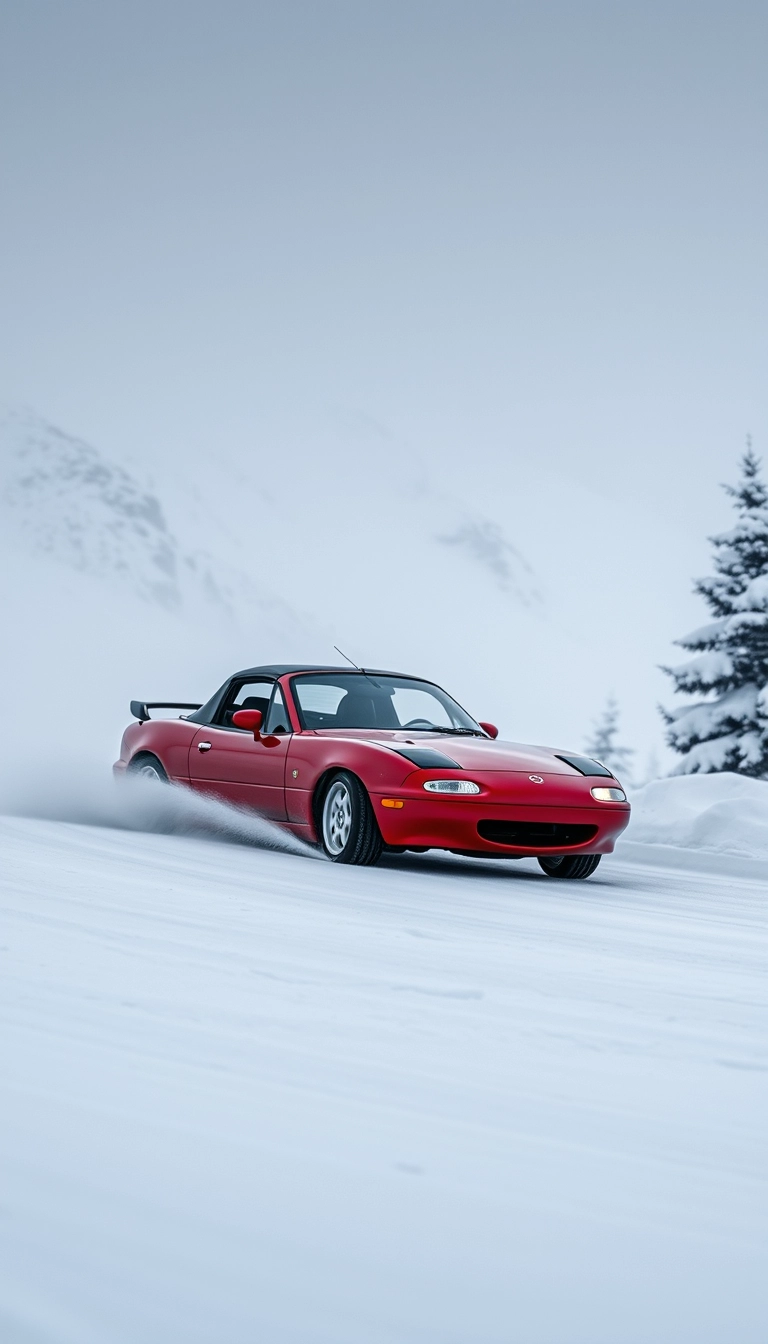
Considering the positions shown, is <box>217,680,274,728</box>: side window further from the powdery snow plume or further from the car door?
the powdery snow plume

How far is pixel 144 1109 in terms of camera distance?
2.52 metres

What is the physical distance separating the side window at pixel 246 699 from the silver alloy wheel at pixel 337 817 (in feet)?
4.46

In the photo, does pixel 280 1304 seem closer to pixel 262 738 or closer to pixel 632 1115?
pixel 632 1115

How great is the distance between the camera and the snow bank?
9852 mm

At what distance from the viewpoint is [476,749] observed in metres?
8.19

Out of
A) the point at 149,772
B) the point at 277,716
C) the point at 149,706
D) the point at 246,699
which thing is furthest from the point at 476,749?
the point at 149,706

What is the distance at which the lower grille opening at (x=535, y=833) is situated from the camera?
771cm

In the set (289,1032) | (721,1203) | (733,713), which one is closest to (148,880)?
(289,1032)

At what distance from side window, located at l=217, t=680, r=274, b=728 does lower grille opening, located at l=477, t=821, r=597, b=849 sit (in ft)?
7.44

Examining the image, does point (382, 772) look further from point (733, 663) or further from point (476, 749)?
point (733, 663)

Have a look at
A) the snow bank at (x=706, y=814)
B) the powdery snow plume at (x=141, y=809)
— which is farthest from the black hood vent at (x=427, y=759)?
the snow bank at (x=706, y=814)

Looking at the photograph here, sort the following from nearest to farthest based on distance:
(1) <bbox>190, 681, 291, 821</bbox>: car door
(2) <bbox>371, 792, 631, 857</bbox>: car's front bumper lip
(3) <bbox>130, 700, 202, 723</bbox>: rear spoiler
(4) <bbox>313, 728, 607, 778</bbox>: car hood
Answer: (2) <bbox>371, 792, 631, 857</bbox>: car's front bumper lip
(4) <bbox>313, 728, 607, 778</bbox>: car hood
(1) <bbox>190, 681, 291, 821</bbox>: car door
(3) <bbox>130, 700, 202, 723</bbox>: rear spoiler

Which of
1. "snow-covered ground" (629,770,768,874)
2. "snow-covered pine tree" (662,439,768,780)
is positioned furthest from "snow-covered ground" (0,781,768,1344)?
"snow-covered pine tree" (662,439,768,780)

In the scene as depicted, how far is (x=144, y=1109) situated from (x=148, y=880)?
3.76 metres
